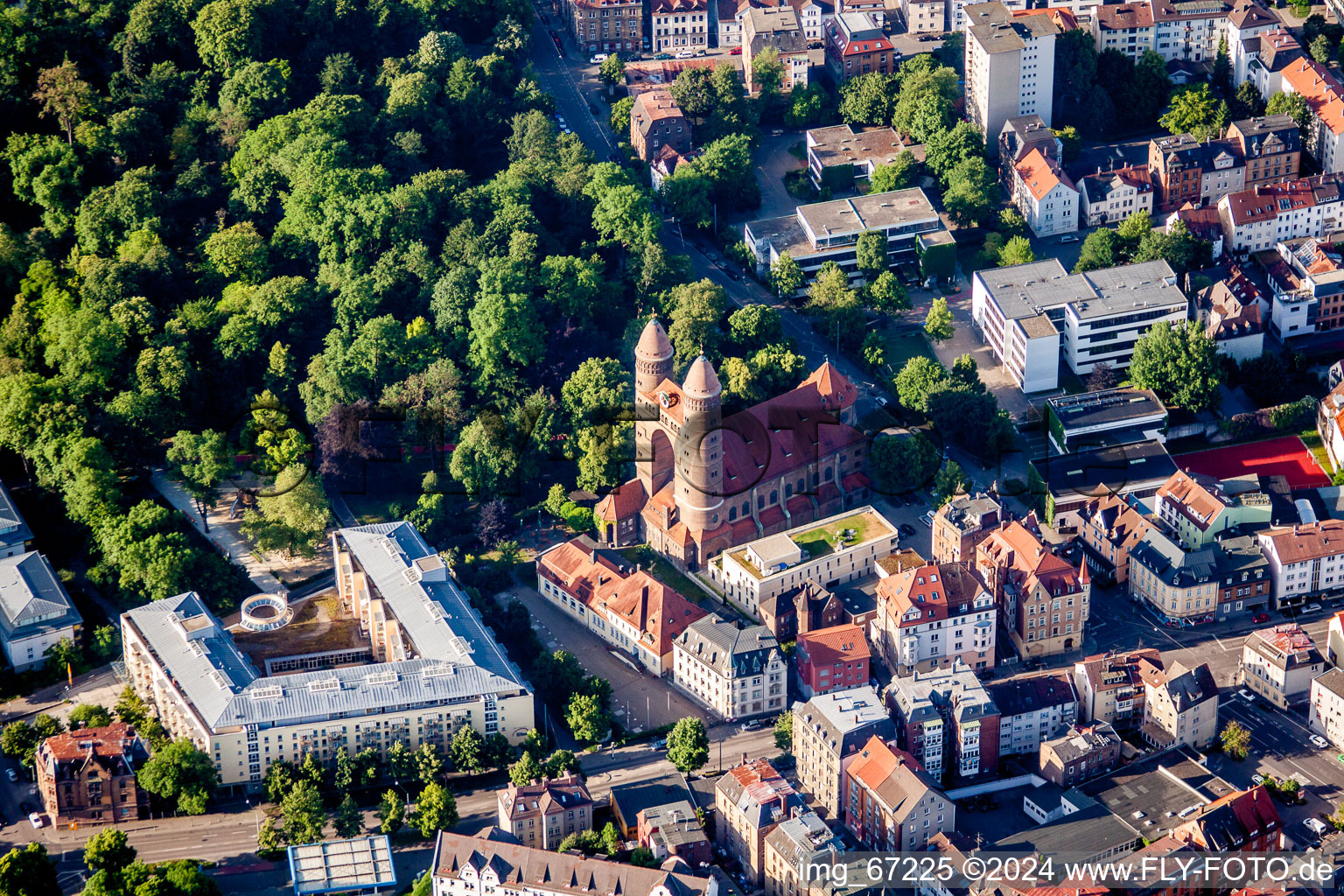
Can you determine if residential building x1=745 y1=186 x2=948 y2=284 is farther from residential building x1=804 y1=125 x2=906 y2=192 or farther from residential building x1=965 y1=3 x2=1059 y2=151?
residential building x1=965 y1=3 x2=1059 y2=151

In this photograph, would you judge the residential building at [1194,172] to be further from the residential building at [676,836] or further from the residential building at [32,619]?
the residential building at [32,619]

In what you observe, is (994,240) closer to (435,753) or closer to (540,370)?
(540,370)

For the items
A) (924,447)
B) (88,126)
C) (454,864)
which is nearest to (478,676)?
(454,864)

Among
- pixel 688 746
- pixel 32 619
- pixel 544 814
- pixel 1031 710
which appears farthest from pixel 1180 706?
pixel 32 619

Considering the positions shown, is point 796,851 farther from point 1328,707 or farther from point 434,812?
point 1328,707

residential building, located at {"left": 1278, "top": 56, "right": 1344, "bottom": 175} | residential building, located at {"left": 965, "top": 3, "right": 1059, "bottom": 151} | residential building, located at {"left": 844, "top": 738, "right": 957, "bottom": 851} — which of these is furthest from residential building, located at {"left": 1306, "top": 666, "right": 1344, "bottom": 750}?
residential building, located at {"left": 965, "top": 3, "right": 1059, "bottom": 151}
